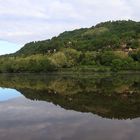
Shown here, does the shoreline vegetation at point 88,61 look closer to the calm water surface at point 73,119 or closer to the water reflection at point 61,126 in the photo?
the calm water surface at point 73,119

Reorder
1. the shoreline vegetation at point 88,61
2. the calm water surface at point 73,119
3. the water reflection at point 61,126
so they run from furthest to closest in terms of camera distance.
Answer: the shoreline vegetation at point 88,61
the calm water surface at point 73,119
the water reflection at point 61,126

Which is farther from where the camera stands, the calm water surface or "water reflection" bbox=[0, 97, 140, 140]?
the calm water surface

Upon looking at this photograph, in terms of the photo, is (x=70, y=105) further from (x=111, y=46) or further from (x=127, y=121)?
(x=111, y=46)

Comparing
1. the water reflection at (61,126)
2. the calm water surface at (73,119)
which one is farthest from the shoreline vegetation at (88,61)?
the water reflection at (61,126)

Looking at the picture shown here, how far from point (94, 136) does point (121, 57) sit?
92.5 meters

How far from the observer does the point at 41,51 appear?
149500 millimetres

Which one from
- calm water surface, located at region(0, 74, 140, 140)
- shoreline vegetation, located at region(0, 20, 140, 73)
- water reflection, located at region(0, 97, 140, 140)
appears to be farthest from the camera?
shoreline vegetation, located at region(0, 20, 140, 73)

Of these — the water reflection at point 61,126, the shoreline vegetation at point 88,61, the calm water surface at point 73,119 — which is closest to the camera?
the water reflection at point 61,126

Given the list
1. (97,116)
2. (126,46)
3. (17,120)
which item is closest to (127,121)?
(97,116)

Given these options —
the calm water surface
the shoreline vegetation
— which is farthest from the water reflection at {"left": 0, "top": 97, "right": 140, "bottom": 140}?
the shoreline vegetation

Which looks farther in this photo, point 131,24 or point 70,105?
point 131,24

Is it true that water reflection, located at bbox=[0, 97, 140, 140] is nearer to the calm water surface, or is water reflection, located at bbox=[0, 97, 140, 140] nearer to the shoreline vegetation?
the calm water surface

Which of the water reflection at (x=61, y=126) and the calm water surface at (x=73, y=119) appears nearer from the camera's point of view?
the water reflection at (x=61, y=126)

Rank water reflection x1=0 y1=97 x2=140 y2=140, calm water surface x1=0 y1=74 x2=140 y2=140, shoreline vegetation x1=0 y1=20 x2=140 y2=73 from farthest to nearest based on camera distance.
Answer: shoreline vegetation x1=0 y1=20 x2=140 y2=73 → calm water surface x1=0 y1=74 x2=140 y2=140 → water reflection x1=0 y1=97 x2=140 y2=140
